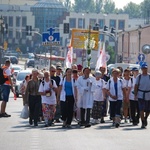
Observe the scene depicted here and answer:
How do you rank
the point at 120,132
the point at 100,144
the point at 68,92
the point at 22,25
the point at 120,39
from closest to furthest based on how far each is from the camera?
the point at 100,144
the point at 120,132
the point at 68,92
the point at 120,39
the point at 22,25

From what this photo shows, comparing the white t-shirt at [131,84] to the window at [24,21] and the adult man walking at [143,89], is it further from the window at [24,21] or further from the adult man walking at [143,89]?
the window at [24,21]

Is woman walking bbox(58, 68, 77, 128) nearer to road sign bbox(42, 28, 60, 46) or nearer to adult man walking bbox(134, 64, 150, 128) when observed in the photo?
adult man walking bbox(134, 64, 150, 128)

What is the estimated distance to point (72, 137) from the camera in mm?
20578

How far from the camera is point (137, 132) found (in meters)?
22.4

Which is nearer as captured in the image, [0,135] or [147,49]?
[0,135]

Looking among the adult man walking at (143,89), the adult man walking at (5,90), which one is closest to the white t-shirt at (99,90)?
the adult man walking at (143,89)

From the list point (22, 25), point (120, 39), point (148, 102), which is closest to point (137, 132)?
point (148, 102)

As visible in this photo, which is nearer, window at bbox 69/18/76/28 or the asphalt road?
the asphalt road

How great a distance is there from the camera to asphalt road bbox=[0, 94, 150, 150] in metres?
18.2

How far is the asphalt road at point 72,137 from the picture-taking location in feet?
59.8

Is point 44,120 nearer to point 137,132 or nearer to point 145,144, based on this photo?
point 137,132

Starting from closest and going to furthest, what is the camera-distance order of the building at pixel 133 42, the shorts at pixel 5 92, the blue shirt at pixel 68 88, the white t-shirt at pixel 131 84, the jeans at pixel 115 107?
the blue shirt at pixel 68 88, the jeans at pixel 115 107, the white t-shirt at pixel 131 84, the shorts at pixel 5 92, the building at pixel 133 42

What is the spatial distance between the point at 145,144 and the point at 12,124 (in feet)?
23.3

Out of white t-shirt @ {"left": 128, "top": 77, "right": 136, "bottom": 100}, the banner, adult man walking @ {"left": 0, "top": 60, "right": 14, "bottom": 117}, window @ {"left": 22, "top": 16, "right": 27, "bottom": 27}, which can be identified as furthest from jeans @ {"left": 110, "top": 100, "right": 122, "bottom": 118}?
window @ {"left": 22, "top": 16, "right": 27, "bottom": 27}
